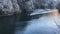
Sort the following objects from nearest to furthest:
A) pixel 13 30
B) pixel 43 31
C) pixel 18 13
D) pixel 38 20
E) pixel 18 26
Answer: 1. pixel 43 31
2. pixel 13 30
3. pixel 18 26
4. pixel 38 20
5. pixel 18 13

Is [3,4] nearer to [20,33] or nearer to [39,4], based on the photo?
[39,4]

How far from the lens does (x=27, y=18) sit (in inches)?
155

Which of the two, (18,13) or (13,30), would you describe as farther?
(18,13)

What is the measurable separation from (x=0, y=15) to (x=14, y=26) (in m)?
0.60

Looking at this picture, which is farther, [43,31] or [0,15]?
[0,15]

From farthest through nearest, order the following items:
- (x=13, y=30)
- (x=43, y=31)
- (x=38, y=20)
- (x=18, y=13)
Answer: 1. (x=18, y=13)
2. (x=38, y=20)
3. (x=13, y=30)
4. (x=43, y=31)

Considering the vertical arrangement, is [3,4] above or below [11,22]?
above

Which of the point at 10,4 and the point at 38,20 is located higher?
the point at 10,4

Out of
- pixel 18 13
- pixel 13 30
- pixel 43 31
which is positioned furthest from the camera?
pixel 18 13

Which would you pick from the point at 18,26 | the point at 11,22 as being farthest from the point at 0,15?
the point at 18,26

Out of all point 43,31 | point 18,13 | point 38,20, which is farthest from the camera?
point 18,13

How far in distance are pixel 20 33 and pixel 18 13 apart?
48.6 inches

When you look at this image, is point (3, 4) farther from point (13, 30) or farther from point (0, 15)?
point (13, 30)

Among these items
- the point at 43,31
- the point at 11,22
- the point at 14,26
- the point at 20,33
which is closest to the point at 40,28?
the point at 43,31
